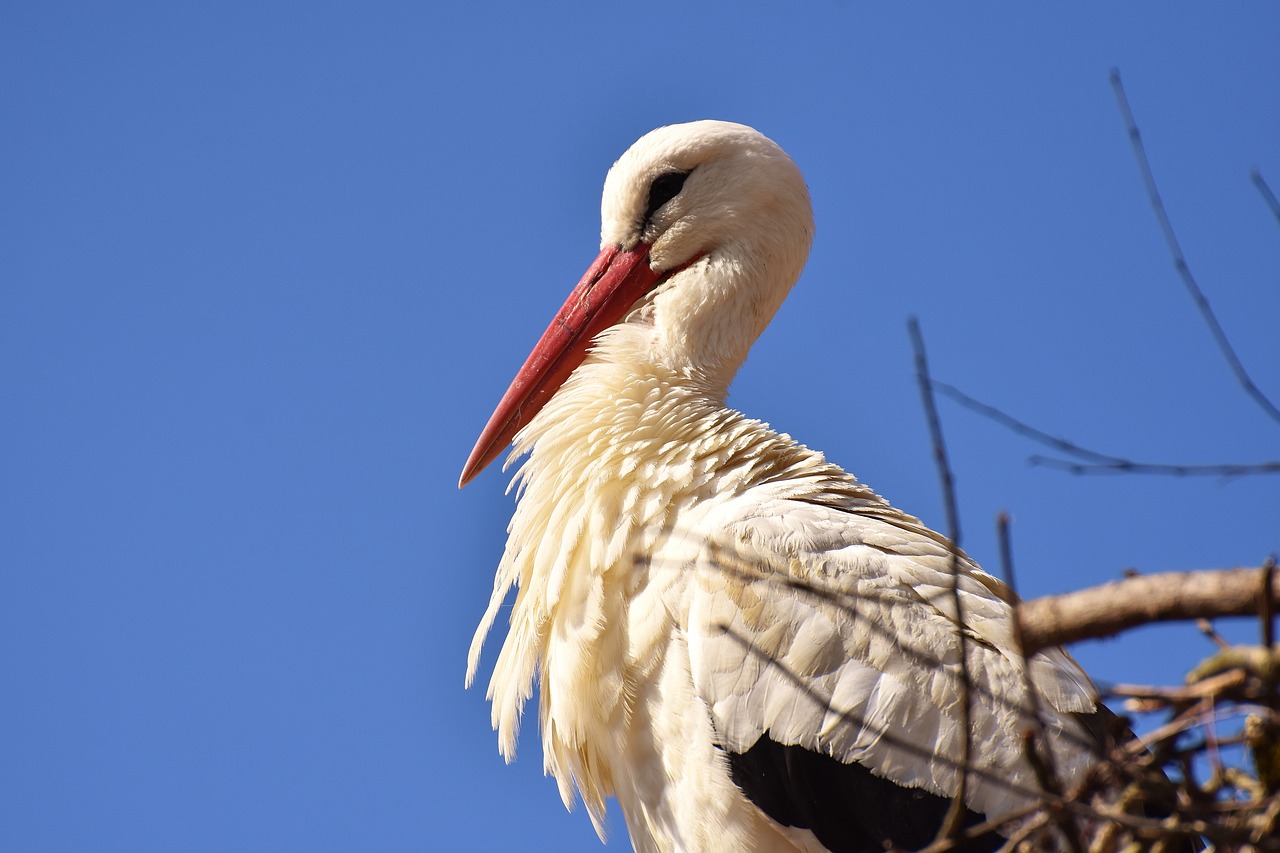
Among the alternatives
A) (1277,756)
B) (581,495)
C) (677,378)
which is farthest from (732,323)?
(1277,756)

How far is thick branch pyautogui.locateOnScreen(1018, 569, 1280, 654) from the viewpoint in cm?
136

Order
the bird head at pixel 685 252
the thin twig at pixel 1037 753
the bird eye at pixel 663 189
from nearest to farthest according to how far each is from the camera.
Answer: the thin twig at pixel 1037 753 < the bird head at pixel 685 252 < the bird eye at pixel 663 189

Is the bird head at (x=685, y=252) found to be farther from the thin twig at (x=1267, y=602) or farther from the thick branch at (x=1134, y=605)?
the thin twig at (x=1267, y=602)

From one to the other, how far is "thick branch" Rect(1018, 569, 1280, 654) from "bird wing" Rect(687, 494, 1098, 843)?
0.93 meters

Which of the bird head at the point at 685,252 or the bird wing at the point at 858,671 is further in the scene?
the bird head at the point at 685,252

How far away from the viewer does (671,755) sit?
2.54 meters

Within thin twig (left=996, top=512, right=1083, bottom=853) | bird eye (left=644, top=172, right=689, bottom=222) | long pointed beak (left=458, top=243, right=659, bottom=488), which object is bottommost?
thin twig (left=996, top=512, right=1083, bottom=853)

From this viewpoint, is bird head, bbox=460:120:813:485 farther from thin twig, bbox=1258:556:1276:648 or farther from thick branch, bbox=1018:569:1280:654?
thin twig, bbox=1258:556:1276:648

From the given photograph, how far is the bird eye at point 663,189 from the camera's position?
11.3 feet

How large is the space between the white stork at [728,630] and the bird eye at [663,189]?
0.82ft

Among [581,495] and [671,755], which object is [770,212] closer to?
[581,495]

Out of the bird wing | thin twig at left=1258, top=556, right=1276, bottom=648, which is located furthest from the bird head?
thin twig at left=1258, top=556, right=1276, bottom=648

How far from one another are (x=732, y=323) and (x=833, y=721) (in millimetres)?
1095

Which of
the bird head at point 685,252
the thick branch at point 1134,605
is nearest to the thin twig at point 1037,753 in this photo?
the thick branch at point 1134,605
